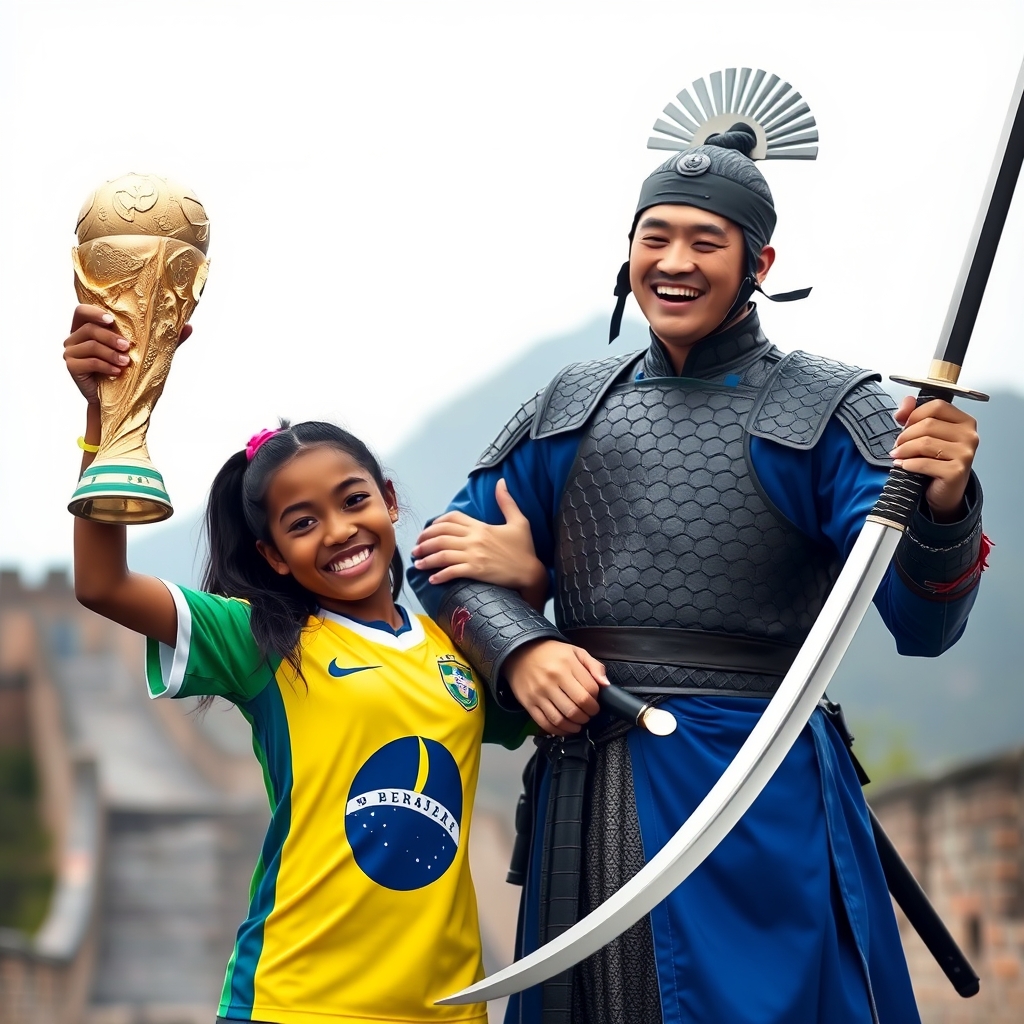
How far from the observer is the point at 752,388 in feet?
8.30

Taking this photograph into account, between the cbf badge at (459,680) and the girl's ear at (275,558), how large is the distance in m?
0.29

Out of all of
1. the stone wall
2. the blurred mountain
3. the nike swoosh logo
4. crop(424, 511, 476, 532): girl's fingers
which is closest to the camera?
the nike swoosh logo

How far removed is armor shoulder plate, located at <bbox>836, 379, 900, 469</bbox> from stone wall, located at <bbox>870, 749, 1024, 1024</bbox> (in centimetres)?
556

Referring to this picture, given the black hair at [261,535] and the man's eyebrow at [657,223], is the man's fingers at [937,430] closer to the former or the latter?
the man's eyebrow at [657,223]

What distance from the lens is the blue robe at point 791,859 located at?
7.47ft

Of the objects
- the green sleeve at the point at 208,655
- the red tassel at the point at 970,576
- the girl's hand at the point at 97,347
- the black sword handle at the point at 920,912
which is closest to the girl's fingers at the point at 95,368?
the girl's hand at the point at 97,347

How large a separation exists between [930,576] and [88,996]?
17.1 m

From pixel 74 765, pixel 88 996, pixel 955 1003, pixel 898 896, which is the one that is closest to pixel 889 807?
pixel 955 1003

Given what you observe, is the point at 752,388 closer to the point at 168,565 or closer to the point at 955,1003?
the point at 955,1003

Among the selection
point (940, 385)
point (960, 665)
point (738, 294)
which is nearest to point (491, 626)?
point (738, 294)

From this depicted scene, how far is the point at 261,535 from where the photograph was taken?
8.33ft

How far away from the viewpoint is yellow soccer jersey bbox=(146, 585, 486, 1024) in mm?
2291

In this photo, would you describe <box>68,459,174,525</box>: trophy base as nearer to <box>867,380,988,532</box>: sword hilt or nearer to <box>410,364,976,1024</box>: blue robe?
<box>410,364,976,1024</box>: blue robe

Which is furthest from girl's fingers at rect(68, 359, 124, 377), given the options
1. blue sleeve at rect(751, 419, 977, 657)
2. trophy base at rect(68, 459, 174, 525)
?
blue sleeve at rect(751, 419, 977, 657)
